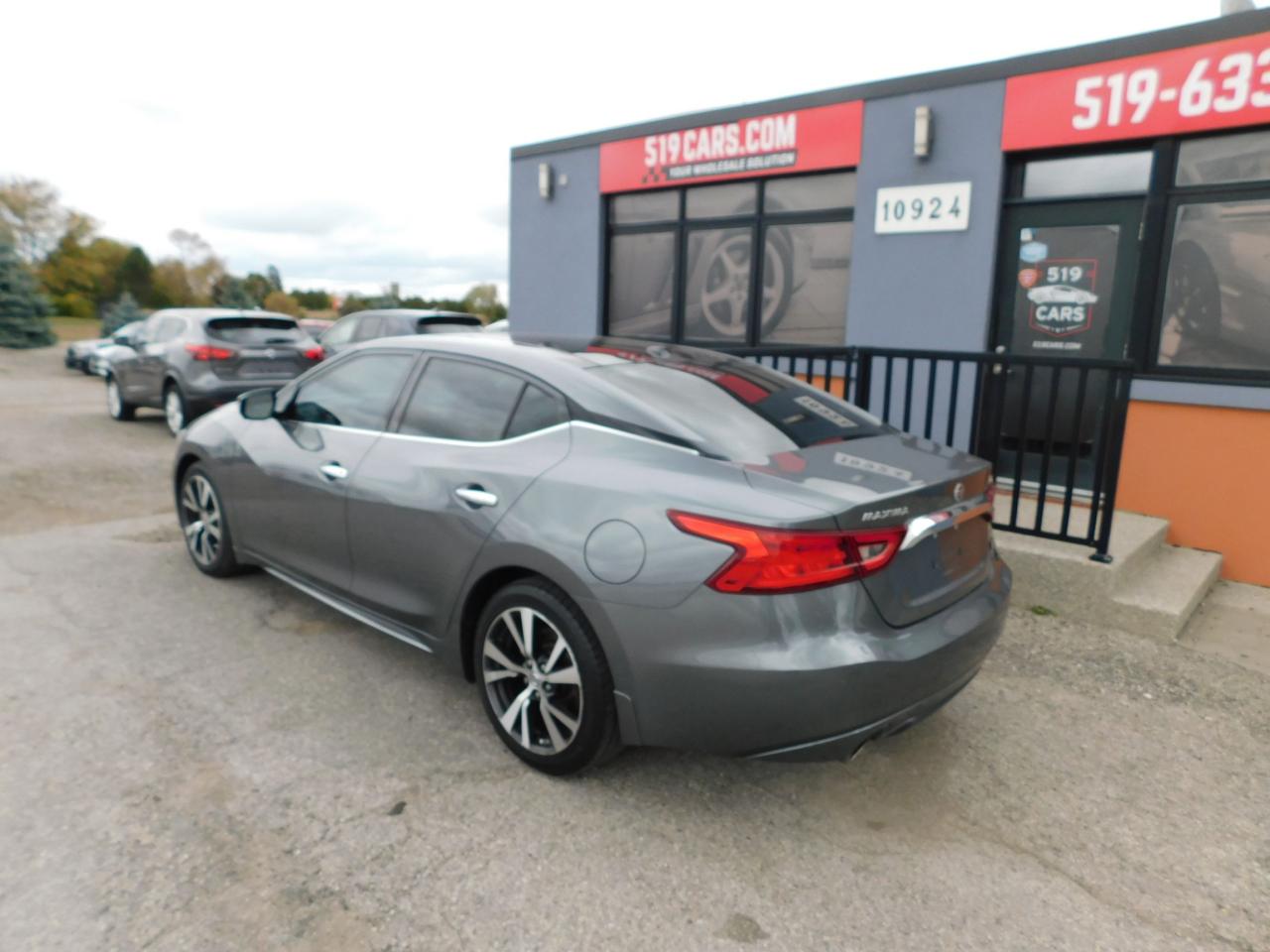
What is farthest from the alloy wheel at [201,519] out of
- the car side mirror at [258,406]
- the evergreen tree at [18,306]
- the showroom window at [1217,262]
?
the evergreen tree at [18,306]

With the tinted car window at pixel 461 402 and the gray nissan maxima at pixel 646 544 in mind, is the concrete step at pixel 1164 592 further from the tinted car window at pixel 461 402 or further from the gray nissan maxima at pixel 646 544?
the tinted car window at pixel 461 402

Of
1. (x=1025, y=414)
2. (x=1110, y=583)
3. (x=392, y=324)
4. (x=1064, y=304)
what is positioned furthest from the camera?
(x=392, y=324)

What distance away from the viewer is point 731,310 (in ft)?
29.9

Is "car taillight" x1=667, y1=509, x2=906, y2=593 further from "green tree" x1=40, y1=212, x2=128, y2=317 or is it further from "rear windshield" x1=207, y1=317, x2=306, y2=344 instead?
"green tree" x1=40, y1=212, x2=128, y2=317

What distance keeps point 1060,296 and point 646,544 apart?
5.47 m

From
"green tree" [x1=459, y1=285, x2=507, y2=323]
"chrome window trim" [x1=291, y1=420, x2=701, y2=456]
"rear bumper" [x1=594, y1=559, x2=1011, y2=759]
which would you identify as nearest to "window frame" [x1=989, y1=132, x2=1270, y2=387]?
"rear bumper" [x1=594, y1=559, x2=1011, y2=759]

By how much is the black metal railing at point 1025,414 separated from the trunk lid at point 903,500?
1733 mm

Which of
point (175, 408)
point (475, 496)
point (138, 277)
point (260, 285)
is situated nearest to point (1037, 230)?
point (475, 496)

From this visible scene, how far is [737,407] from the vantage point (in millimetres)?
3252

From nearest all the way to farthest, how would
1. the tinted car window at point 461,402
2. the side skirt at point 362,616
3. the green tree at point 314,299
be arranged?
the tinted car window at point 461,402, the side skirt at point 362,616, the green tree at point 314,299

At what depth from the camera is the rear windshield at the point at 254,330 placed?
10398 mm

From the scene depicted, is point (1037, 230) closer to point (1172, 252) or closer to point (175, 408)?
point (1172, 252)

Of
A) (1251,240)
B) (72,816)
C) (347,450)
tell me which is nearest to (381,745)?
(72,816)

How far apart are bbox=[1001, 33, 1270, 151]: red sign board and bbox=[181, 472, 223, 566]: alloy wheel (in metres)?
6.28
